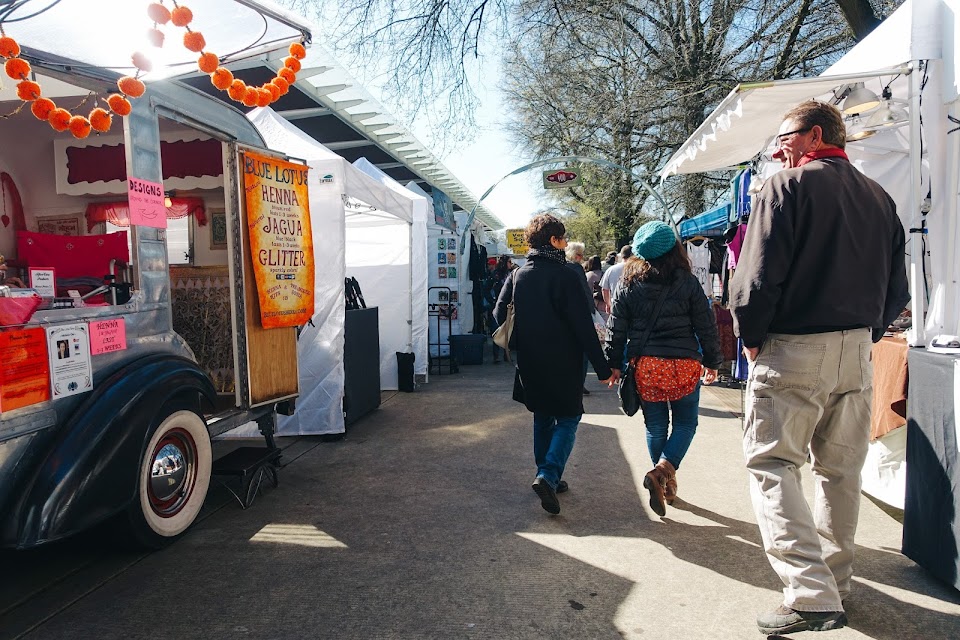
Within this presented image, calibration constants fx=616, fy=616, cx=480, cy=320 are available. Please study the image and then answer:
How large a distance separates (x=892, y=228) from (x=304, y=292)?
402cm

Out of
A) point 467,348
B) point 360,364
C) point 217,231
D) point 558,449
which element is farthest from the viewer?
point 467,348

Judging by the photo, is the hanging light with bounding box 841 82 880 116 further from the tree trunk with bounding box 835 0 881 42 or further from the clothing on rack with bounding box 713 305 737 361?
the clothing on rack with bounding box 713 305 737 361

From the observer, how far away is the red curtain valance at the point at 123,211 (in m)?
5.54

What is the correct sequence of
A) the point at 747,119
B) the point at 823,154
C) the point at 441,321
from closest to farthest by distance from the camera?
the point at 823,154 → the point at 747,119 → the point at 441,321

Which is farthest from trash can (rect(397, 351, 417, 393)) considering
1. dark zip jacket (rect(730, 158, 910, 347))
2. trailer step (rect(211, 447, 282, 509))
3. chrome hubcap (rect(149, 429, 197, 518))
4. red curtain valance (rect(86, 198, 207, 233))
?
dark zip jacket (rect(730, 158, 910, 347))

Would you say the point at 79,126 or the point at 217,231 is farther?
the point at 217,231

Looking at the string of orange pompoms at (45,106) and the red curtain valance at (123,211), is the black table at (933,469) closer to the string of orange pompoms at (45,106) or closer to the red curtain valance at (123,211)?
the string of orange pompoms at (45,106)

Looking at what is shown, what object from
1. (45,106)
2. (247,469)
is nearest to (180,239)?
(45,106)

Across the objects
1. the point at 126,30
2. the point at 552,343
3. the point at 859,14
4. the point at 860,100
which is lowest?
the point at 552,343

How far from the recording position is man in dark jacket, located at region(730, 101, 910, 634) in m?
2.39

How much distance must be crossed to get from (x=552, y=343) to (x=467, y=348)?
7291mm

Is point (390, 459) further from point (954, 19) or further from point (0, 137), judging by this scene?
point (954, 19)

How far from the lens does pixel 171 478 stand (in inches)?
140

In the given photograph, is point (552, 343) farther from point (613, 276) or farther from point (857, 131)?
point (613, 276)
